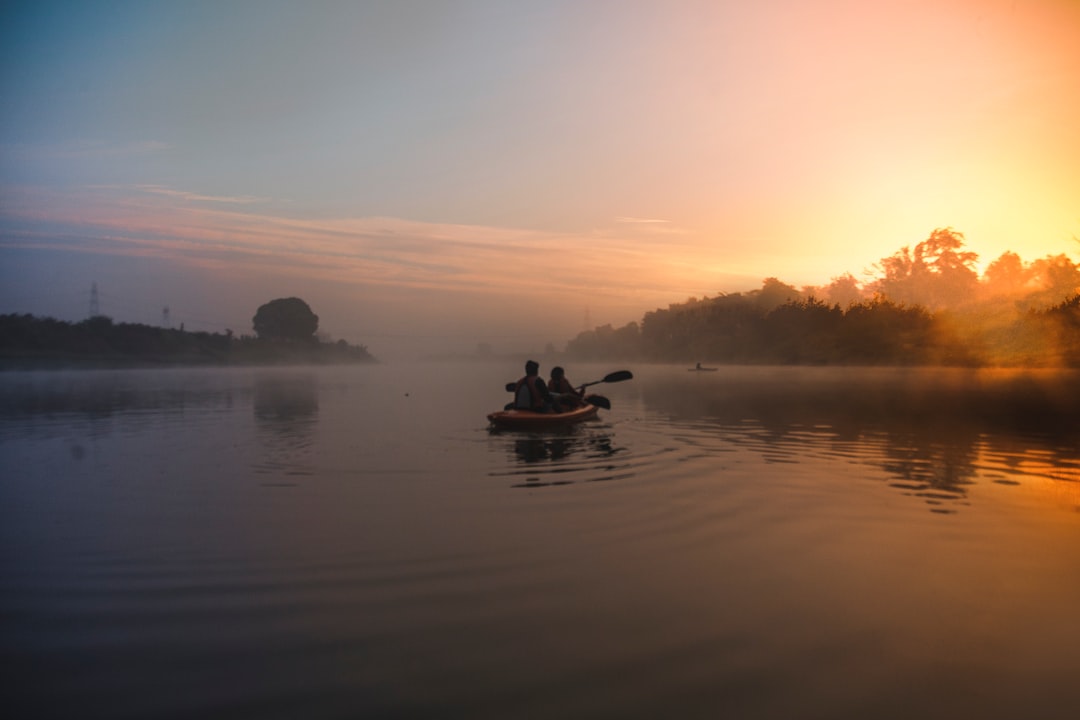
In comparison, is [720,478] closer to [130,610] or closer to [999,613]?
[999,613]

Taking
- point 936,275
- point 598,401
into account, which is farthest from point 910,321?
point 598,401

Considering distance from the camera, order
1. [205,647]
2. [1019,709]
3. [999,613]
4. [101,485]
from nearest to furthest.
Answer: [1019,709] < [205,647] < [999,613] < [101,485]

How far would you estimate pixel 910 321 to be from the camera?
3415 inches

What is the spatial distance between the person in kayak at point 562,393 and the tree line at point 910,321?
61.0 metres

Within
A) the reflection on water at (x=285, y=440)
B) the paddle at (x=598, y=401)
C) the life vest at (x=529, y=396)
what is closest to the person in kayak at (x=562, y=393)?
the life vest at (x=529, y=396)

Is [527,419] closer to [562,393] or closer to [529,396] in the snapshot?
[529,396]

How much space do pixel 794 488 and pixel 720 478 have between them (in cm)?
139

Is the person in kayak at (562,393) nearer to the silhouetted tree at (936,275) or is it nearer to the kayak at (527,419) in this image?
the kayak at (527,419)

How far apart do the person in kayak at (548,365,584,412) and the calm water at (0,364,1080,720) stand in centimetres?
620

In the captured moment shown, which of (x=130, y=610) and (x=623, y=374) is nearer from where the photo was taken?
(x=130, y=610)

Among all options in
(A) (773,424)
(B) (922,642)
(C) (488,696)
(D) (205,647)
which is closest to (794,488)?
(B) (922,642)

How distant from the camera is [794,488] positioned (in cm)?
1141

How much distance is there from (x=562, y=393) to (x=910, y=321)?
80192 mm

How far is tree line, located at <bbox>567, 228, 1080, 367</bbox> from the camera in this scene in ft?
237
